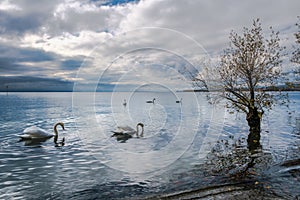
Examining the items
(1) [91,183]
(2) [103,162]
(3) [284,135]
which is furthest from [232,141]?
(1) [91,183]

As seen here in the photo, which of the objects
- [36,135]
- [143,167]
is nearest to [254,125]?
[143,167]

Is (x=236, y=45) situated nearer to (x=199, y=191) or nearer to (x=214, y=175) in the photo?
(x=214, y=175)

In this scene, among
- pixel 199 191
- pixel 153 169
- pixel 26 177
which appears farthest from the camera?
pixel 153 169

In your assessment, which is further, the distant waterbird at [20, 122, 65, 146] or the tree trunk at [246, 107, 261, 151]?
the distant waterbird at [20, 122, 65, 146]

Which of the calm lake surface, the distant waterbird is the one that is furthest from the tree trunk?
the distant waterbird

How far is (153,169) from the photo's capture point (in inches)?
583

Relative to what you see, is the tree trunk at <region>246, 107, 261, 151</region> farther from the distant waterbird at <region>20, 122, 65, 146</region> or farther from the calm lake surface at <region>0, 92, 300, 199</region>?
the distant waterbird at <region>20, 122, 65, 146</region>

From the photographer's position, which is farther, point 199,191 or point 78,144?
point 78,144

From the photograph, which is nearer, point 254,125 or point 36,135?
A: point 36,135

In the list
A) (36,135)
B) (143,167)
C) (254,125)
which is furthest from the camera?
(254,125)

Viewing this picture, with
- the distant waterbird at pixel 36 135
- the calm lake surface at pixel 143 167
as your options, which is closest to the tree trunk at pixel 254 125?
the calm lake surface at pixel 143 167

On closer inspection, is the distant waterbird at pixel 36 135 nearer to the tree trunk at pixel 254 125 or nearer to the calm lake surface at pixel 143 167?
the calm lake surface at pixel 143 167

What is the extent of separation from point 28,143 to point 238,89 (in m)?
22.4

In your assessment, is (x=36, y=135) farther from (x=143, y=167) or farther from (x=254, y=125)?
(x=254, y=125)
